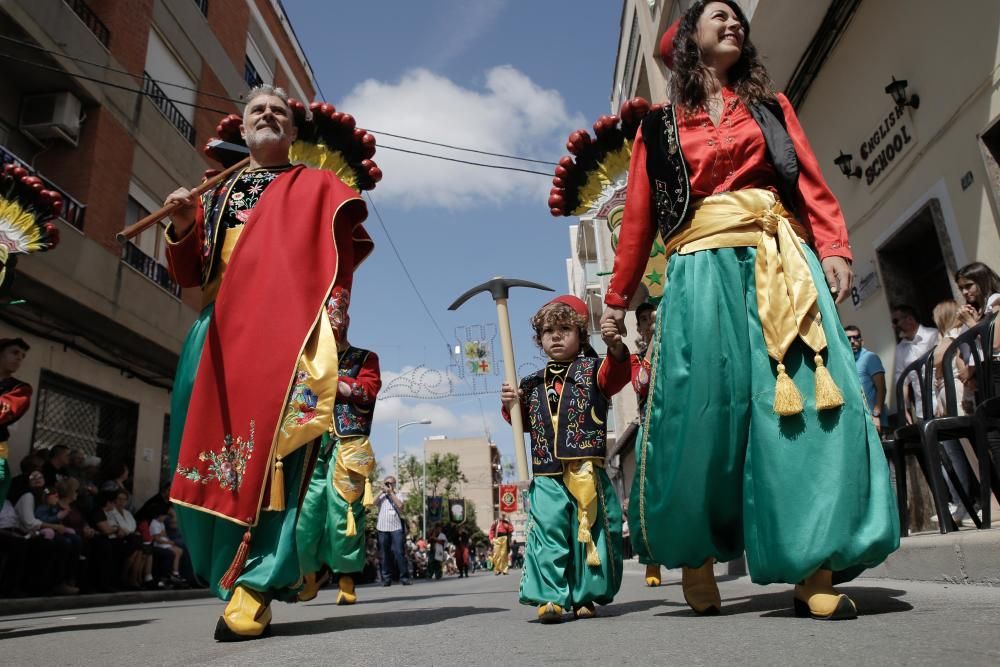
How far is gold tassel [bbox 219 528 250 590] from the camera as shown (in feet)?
9.27

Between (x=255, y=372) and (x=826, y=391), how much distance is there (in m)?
1.98

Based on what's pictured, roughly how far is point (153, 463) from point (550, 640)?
47.9 ft

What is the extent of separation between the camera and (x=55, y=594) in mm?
8797

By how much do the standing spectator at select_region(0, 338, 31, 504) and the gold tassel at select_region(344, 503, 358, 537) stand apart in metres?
2.21

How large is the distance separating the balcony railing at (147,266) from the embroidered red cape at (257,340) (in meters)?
11.0

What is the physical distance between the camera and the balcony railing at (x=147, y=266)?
45.3 feet

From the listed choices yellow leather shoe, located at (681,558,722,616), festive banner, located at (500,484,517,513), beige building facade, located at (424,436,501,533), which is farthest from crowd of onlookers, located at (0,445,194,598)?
beige building facade, located at (424,436,501,533)

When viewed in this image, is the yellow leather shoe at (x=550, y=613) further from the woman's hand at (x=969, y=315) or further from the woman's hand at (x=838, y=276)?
the woman's hand at (x=969, y=315)

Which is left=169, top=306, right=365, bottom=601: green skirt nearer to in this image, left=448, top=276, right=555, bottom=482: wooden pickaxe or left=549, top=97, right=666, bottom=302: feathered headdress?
left=448, top=276, right=555, bottom=482: wooden pickaxe

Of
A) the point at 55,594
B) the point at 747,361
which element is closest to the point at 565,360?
the point at 747,361

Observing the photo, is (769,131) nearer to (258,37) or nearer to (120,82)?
(120,82)

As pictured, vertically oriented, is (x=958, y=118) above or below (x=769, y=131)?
above

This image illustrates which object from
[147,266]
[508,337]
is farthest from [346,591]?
[147,266]

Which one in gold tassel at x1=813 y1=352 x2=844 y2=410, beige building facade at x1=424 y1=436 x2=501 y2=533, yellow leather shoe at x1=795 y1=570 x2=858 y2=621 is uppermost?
beige building facade at x1=424 y1=436 x2=501 y2=533
